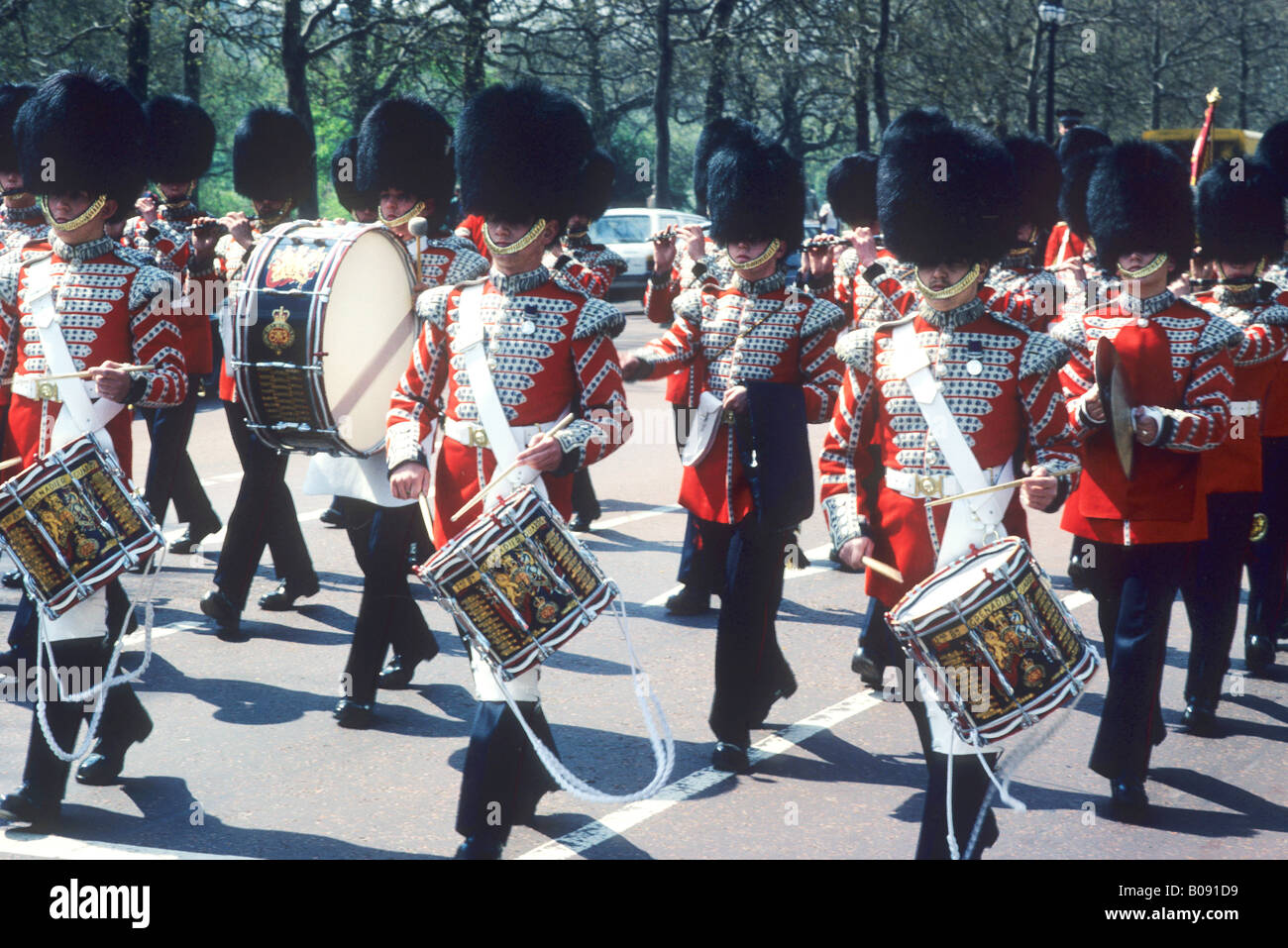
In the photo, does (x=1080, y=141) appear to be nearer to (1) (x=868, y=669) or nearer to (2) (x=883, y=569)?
(1) (x=868, y=669)

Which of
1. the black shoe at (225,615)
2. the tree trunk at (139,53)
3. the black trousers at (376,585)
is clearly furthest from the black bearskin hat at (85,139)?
the tree trunk at (139,53)

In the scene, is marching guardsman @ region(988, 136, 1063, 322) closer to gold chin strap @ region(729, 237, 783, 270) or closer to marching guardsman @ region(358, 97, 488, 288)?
gold chin strap @ region(729, 237, 783, 270)

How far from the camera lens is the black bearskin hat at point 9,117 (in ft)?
29.4

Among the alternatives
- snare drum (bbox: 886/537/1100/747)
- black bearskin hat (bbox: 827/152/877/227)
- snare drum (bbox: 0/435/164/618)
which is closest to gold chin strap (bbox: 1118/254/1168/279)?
snare drum (bbox: 886/537/1100/747)

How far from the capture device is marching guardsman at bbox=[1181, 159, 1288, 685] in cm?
605

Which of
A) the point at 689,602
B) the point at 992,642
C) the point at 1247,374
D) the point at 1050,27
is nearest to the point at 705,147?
the point at 689,602

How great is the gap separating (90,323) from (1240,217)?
4.30m

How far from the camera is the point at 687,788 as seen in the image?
533 cm

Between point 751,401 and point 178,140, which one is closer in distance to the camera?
point 751,401

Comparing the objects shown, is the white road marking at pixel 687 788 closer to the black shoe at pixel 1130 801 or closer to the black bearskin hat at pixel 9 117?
the black shoe at pixel 1130 801

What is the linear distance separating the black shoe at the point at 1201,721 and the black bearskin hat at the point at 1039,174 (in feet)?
12.3

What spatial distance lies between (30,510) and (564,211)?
5.77ft

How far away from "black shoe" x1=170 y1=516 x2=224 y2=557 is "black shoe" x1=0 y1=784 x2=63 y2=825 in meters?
3.91
